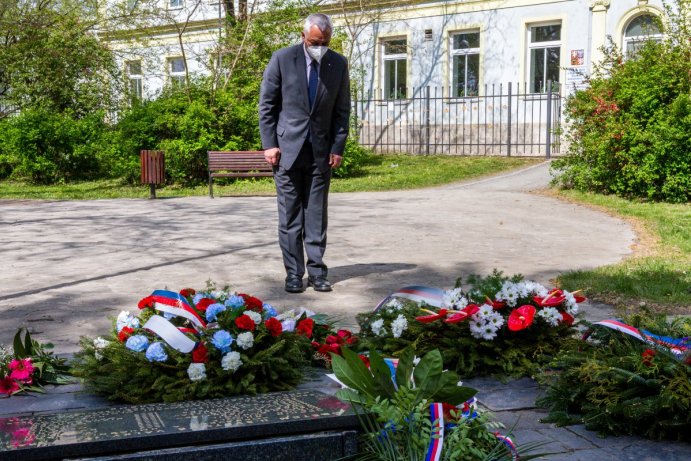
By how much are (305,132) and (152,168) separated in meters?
10.7

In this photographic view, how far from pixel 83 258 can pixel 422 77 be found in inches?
774

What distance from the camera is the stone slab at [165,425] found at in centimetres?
263

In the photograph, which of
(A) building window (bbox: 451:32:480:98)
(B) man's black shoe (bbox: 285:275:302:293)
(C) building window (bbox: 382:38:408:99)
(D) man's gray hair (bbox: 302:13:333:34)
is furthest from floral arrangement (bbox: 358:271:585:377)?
(C) building window (bbox: 382:38:408:99)

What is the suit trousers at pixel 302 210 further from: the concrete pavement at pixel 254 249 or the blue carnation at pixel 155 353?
the blue carnation at pixel 155 353

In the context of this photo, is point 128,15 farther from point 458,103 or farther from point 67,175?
point 458,103

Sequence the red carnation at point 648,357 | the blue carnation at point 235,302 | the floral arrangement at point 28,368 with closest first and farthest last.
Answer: the red carnation at point 648,357, the floral arrangement at point 28,368, the blue carnation at point 235,302

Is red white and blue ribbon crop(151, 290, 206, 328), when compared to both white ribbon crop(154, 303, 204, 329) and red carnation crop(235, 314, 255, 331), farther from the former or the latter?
red carnation crop(235, 314, 255, 331)

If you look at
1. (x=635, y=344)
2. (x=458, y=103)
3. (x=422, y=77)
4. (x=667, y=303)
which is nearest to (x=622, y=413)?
(x=635, y=344)

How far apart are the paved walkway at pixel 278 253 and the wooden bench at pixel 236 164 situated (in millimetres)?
2063

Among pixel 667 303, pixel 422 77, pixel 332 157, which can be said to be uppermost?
pixel 422 77

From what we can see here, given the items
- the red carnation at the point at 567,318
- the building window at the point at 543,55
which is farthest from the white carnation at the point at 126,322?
the building window at the point at 543,55

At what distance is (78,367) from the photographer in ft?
13.1

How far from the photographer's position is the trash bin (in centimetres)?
1662

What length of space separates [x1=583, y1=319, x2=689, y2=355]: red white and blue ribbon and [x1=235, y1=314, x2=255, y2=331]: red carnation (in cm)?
160
